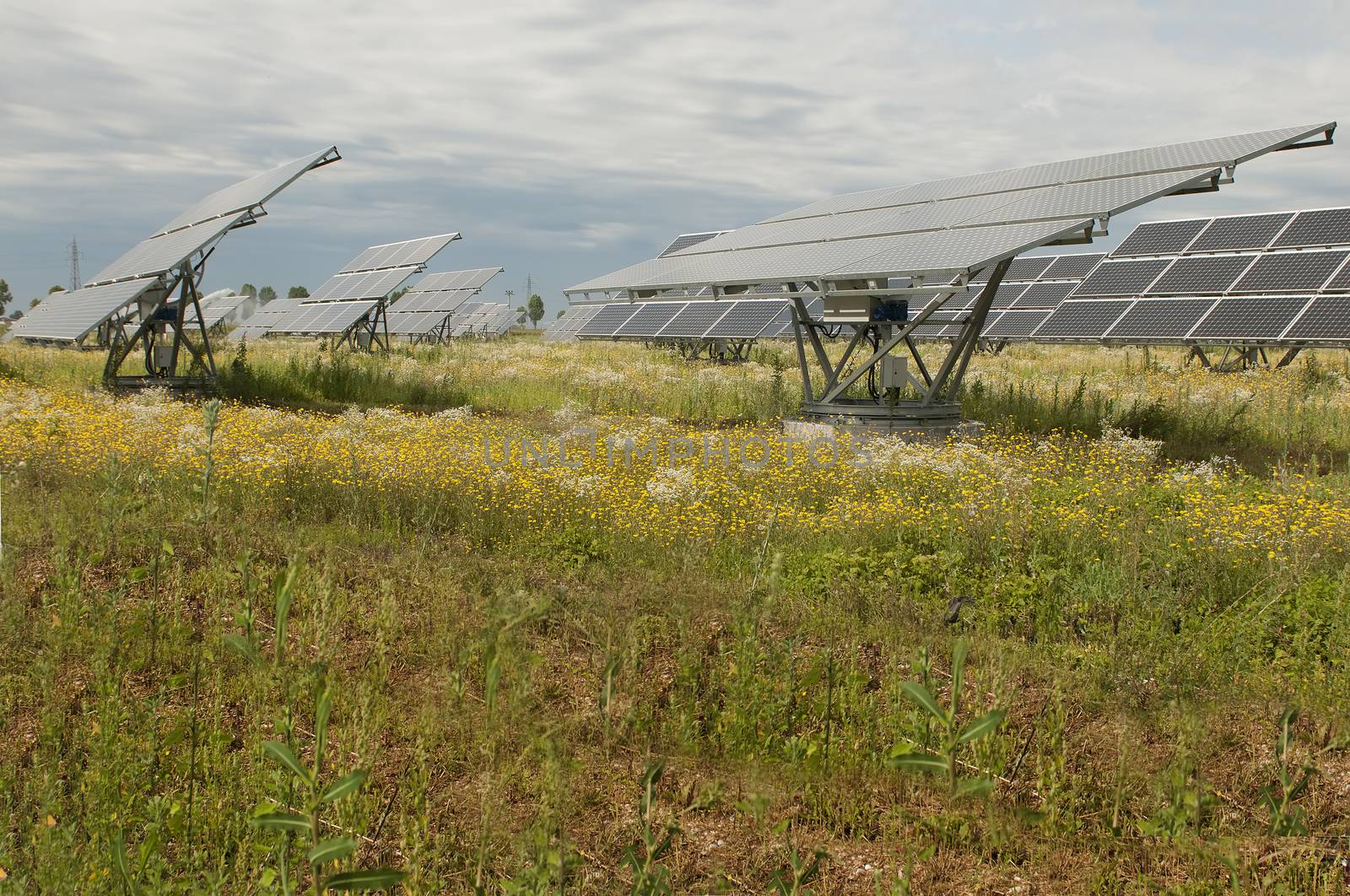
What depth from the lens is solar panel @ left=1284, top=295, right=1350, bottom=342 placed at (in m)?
17.1

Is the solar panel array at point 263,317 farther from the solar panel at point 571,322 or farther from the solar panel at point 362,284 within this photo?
the solar panel at point 571,322

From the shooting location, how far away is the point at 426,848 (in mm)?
3180

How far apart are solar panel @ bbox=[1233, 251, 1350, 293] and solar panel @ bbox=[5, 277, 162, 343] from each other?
875 inches

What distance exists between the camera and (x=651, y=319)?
30234mm

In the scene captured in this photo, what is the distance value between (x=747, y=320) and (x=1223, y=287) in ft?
39.1

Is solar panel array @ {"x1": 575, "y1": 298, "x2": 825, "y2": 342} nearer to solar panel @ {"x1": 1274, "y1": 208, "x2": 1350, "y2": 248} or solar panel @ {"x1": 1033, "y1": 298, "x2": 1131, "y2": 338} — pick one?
solar panel @ {"x1": 1033, "y1": 298, "x2": 1131, "y2": 338}

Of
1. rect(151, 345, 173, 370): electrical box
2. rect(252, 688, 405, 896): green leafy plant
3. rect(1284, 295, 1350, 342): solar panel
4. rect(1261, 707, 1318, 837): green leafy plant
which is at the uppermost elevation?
rect(1284, 295, 1350, 342): solar panel

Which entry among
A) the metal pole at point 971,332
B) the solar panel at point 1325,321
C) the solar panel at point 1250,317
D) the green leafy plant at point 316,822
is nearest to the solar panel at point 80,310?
the metal pole at point 971,332

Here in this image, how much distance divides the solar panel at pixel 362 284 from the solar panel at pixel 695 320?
9.23 m

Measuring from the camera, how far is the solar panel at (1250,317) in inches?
719

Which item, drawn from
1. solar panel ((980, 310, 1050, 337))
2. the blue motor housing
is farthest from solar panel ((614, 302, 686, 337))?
the blue motor housing

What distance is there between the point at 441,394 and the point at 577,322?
34.9m

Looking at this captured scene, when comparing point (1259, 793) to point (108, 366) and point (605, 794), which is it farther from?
point (108, 366)

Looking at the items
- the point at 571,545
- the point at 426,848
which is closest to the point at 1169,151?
the point at 571,545
